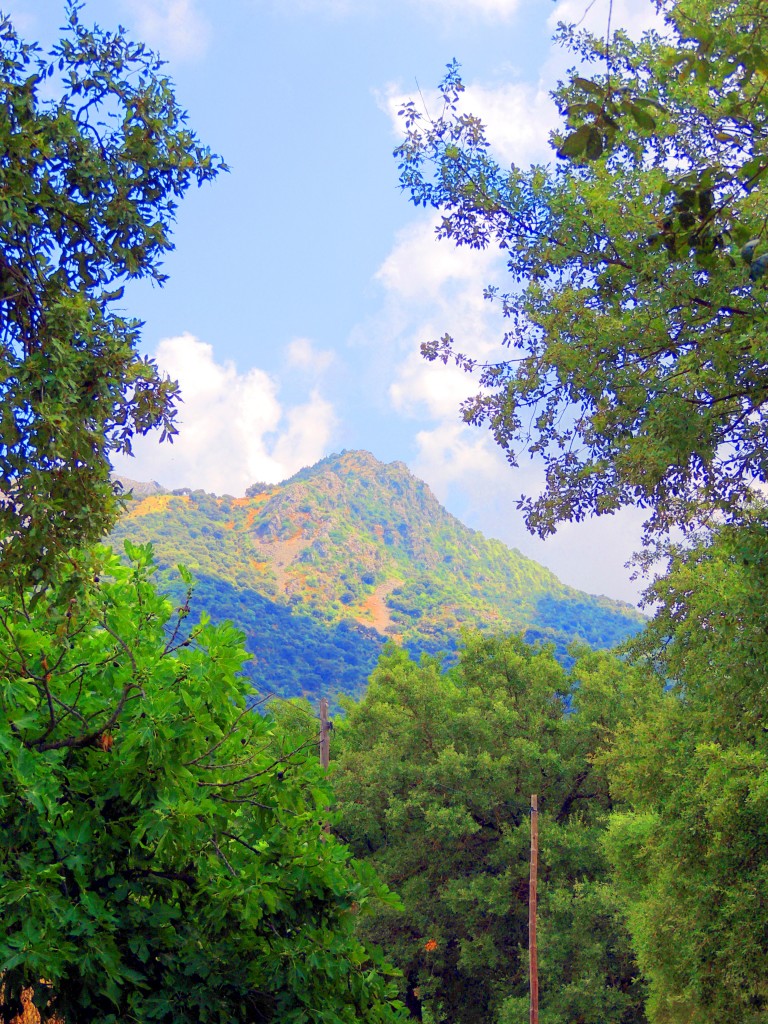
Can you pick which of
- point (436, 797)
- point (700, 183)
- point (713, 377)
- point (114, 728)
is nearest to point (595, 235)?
point (713, 377)

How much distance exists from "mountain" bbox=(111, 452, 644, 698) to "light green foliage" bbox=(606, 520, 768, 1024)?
214 feet

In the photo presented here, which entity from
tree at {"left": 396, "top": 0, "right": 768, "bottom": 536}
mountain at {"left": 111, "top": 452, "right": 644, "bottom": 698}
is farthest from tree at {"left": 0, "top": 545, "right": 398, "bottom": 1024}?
mountain at {"left": 111, "top": 452, "right": 644, "bottom": 698}

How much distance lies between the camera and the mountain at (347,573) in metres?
96.1

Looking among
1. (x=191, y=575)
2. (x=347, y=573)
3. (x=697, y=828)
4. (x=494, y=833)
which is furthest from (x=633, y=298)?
(x=347, y=573)

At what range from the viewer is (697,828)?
48.7ft

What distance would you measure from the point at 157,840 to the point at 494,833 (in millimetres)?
24190

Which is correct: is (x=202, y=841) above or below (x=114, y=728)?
below

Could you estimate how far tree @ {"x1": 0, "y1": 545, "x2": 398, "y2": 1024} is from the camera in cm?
482

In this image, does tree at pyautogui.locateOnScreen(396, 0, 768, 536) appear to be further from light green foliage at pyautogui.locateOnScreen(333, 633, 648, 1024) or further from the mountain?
the mountain

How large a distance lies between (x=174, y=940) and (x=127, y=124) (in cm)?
419

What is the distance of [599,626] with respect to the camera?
11794cm

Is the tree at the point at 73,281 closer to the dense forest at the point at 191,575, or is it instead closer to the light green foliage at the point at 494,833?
the dense forest at the point at 191,575

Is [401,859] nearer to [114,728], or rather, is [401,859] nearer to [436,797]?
[436,797]

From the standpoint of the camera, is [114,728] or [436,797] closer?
[114,728]
